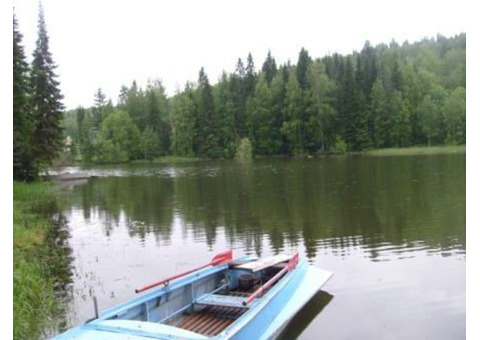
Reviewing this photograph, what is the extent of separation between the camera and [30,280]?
9711 mm

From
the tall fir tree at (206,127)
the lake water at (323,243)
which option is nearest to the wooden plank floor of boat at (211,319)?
the lake water at (323,243)

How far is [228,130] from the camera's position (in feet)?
266

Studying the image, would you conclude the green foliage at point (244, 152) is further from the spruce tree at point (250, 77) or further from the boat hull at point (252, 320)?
the boat hull at point (252, 320)

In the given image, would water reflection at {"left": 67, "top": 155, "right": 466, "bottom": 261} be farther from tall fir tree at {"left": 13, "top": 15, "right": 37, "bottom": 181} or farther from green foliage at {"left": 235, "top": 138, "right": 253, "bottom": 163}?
green foliage at {"left": 235, "top": 138, "right": 253, "bottom": 163}

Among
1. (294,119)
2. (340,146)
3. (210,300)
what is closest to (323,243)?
(210,300)

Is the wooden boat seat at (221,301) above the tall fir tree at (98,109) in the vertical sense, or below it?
below

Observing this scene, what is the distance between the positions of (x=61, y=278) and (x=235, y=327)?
6.92 m

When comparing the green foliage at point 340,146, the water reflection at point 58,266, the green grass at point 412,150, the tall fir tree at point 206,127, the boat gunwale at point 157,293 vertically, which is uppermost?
the tall fir tree at point 206,127

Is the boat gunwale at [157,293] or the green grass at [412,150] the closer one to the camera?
the boat gunwale at [157,293]

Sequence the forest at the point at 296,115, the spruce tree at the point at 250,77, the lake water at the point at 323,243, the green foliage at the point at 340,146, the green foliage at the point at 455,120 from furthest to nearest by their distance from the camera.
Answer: the spruce tree at the point at 250,77 → the forest at the point at 296,115 → the green foliage at the point at 340,146 → the green foliage at the point at 455,120 → the lake water at the point at 323,243

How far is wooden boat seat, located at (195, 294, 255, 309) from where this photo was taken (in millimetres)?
8289

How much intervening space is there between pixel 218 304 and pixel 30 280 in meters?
3.88

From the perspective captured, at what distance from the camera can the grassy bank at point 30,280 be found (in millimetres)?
8336

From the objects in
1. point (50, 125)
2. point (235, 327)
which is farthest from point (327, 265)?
point (50, 125)
